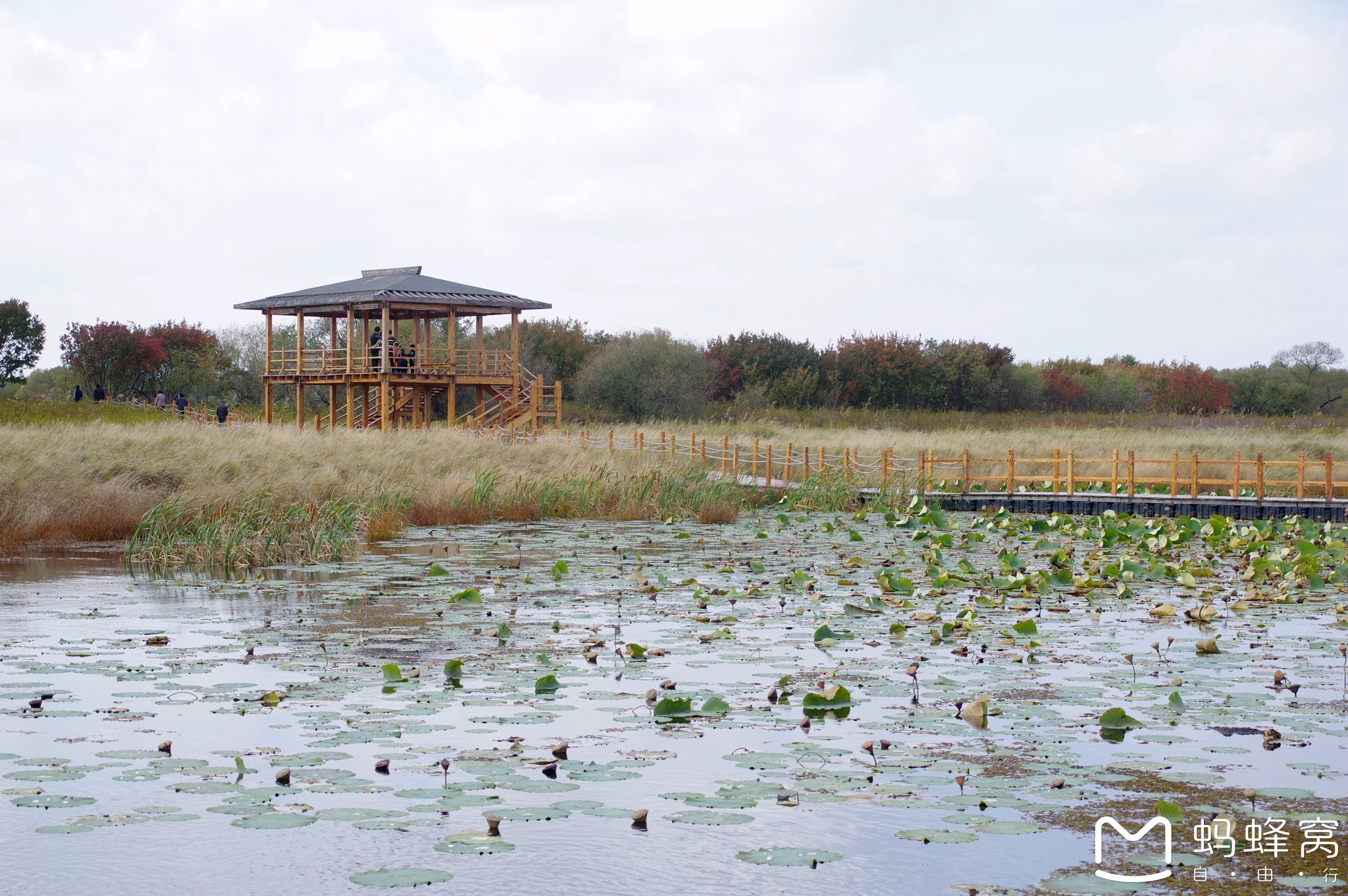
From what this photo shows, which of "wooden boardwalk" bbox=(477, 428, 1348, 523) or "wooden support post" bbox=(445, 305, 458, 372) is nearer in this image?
"wooden boardwalk" bbox=(477, 428, 1348, 523)

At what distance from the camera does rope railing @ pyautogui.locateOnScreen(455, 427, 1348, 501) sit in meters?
26.2

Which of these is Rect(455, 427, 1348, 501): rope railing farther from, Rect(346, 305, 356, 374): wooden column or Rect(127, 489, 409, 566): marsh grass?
Rect(127, 489, 409, 566): marsh grass

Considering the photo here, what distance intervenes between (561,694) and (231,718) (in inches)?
73.3

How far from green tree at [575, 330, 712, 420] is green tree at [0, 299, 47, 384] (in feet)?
76.9

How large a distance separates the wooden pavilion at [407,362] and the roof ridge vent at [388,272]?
43mm

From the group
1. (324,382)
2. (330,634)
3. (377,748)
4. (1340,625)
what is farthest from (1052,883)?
(324,382)

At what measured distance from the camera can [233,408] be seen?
5094 cm

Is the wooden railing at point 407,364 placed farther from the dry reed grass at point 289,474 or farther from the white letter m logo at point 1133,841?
the white letter m logo at point 1133,841

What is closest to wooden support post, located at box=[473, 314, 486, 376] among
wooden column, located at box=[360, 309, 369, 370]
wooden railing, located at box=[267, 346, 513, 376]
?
wooden railing, located at box=[267, 346, 513, 376]

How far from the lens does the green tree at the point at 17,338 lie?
55844 mm

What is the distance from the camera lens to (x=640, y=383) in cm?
5203

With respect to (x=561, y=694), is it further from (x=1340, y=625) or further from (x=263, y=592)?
(x=1340, y=625)

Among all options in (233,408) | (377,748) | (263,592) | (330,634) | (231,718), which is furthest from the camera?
(233,408)

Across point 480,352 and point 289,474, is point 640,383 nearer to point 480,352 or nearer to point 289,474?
point 480,352
